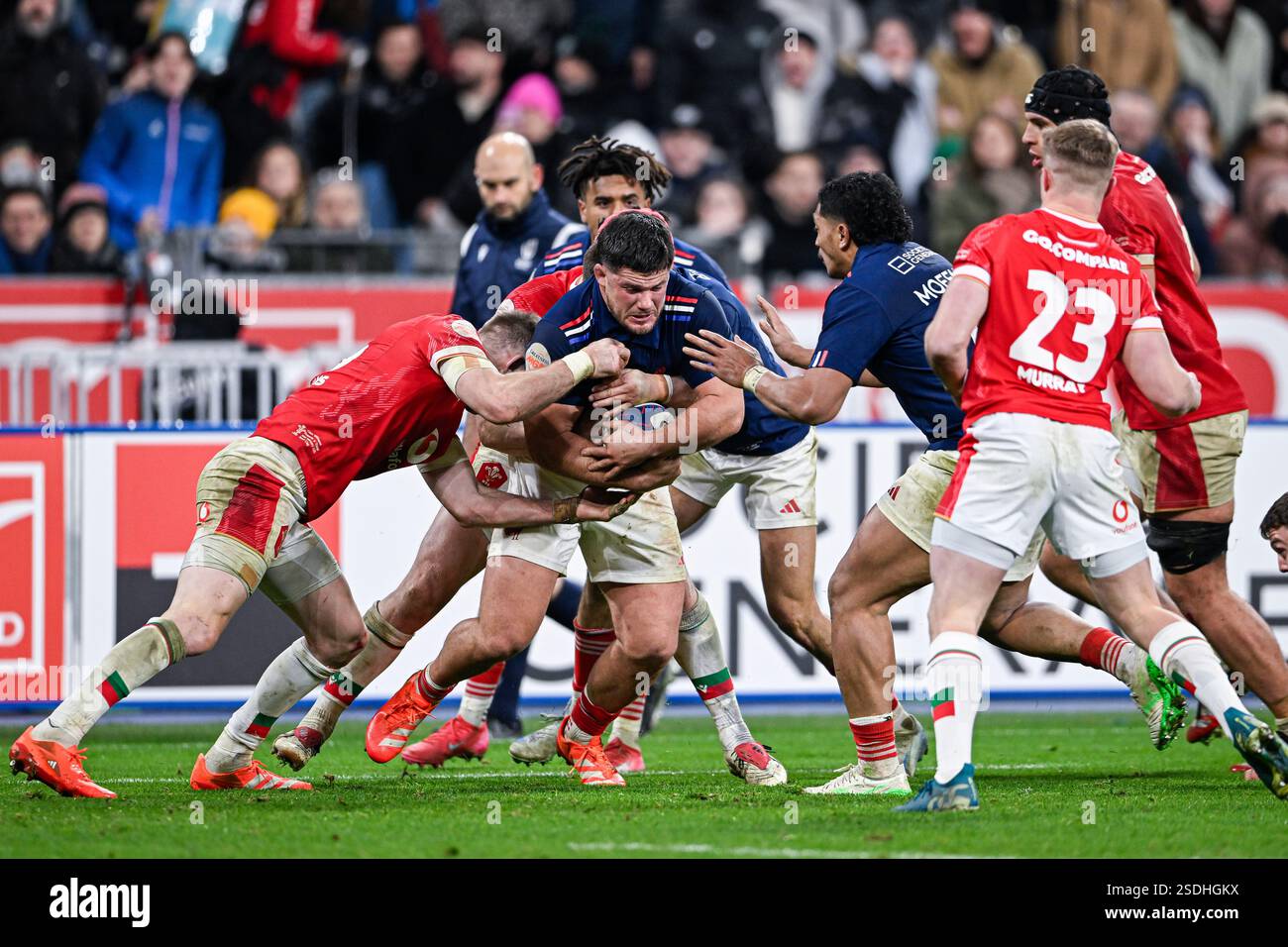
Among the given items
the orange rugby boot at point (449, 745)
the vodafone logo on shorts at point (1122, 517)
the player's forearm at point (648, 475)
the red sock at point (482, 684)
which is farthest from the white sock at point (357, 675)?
the vodafone logo on shorts at point (1122, 517)

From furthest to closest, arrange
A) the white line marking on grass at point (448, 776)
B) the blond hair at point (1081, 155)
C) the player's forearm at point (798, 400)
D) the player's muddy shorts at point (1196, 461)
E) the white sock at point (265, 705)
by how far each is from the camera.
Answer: the white line marking on grass at point (448, 776) < the player's muddy shorts at point (1196, 461) < the white sock at point (265, 705) < the player's forearm at point (798, 400) < the blond hair at point (1081, 155)

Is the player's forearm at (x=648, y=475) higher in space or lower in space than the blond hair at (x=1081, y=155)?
lower

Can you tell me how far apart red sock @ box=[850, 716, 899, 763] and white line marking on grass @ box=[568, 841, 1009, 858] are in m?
1.46

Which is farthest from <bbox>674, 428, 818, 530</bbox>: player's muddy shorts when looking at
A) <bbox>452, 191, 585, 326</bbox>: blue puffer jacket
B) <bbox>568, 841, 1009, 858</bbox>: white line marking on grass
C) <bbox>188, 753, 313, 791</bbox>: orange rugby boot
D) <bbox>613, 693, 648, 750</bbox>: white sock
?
<bbox>568, 841, 1009, 858</bbox>: white line marking on grass

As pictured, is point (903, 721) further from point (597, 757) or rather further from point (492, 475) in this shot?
point (492, 475)

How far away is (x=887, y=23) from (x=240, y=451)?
34.0ft

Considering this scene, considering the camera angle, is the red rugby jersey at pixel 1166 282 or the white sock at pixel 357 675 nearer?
the red rugby jersey at pixel 1166 282

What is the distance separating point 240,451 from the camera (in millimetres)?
6930

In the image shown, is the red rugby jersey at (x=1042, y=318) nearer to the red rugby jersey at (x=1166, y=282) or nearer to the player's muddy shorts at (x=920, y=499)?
the player's muddy shorts at (x=920, y=499)

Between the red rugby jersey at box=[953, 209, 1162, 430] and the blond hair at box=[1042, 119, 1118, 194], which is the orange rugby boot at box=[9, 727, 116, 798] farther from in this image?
the blond hair at box=[1042, 119, 1118, 194]

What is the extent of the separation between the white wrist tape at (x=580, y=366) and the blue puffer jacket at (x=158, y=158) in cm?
814

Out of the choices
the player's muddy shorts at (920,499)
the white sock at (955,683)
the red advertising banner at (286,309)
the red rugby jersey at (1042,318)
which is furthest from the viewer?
the red advertising banner at (286,309)

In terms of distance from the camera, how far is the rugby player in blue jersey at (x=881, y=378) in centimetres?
679
